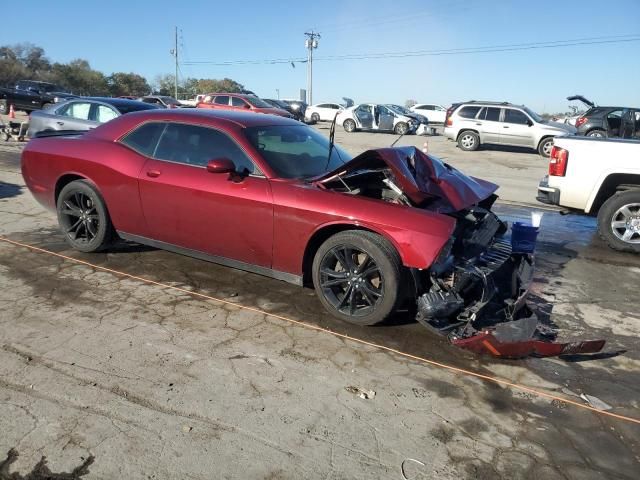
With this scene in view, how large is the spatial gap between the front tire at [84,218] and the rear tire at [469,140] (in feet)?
54.4

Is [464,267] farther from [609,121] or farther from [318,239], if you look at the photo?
[609,121]

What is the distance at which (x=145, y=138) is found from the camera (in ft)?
15.7

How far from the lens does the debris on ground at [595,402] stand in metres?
2.98

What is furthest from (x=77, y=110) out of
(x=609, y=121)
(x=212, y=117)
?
(x=609, y=121)

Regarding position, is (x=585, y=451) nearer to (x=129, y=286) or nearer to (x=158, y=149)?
(x=129, y=286)

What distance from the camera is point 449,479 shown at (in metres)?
2.33

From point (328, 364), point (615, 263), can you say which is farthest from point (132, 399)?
point (615, 263)

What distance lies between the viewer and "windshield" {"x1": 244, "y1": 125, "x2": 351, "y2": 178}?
14.1ft

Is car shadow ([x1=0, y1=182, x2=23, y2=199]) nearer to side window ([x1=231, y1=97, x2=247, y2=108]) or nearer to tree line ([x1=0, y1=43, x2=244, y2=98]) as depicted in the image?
side window ([x1=231, y1=97, x2=247, y2=108])

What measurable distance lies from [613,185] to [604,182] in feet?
0.53

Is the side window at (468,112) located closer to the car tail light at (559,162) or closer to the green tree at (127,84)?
the car tail light at (559,162)

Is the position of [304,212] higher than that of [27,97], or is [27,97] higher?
[27,97]

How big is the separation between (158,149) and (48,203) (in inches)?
65.8

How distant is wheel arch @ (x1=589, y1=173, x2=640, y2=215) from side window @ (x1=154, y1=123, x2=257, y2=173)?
4631mm
